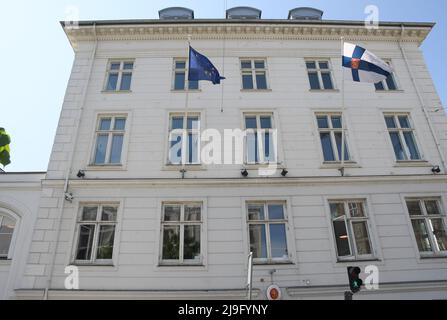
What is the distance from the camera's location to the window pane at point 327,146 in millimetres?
12414

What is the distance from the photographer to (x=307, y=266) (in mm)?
10391

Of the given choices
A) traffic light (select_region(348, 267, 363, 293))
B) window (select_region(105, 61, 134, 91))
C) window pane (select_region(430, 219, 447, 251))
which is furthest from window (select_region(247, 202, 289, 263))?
window (select_region(105, 61, 134, 91))

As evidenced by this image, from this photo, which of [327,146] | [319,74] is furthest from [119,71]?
[327,146]

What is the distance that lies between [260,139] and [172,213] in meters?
4.61

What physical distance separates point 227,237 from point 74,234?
540cm

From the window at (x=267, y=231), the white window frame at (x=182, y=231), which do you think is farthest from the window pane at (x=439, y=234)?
the white window frame at (x=182, y=231)

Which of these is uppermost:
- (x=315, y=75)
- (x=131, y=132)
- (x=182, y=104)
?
(x=315, y=75)

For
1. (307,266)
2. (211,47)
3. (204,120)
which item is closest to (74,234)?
(204,120)

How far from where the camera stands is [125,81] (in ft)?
46.0

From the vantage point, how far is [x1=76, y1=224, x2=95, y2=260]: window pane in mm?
10680

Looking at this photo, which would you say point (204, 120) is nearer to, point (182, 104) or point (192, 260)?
point (182, 104)

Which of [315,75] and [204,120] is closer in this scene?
[204,120]

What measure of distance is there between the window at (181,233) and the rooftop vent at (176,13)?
1060 centimetres

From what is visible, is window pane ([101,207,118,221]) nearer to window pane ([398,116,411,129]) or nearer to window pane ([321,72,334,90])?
window pane ([321,72,334,90])
